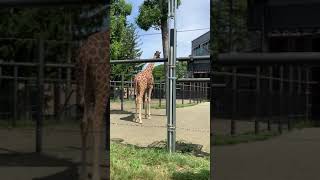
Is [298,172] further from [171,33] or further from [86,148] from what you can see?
[171,33]

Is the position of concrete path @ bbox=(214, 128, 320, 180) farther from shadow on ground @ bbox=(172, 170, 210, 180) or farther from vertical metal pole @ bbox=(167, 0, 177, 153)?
vertical metal pole @ bbox=(167, 0, 177, 153)

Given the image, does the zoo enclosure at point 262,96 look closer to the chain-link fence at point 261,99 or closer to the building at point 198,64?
the chain-link fence at point 261,99

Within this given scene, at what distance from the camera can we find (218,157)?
2.13 metres

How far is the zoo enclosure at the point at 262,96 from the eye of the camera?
1600 millimetres

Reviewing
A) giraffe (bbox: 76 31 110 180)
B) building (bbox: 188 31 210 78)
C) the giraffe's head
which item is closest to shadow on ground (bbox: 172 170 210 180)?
building (bbox: 188 31 210 78)

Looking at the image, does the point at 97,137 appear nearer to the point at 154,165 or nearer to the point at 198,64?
the point at 154,165

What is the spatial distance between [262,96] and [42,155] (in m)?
1.08

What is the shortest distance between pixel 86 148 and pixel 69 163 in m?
0.16

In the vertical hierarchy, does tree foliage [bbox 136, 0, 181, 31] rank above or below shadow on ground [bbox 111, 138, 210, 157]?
above

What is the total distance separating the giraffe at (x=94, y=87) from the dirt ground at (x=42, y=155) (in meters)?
0.03

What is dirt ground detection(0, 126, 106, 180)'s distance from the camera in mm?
2203

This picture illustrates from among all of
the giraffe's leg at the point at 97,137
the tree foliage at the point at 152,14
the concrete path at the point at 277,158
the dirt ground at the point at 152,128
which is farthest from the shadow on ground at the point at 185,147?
the giraffe's leg at the point at 97,137

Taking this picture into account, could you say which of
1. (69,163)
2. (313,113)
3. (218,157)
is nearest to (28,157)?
(69,163)

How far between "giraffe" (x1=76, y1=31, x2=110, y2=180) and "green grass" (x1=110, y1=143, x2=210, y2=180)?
5.41ft
